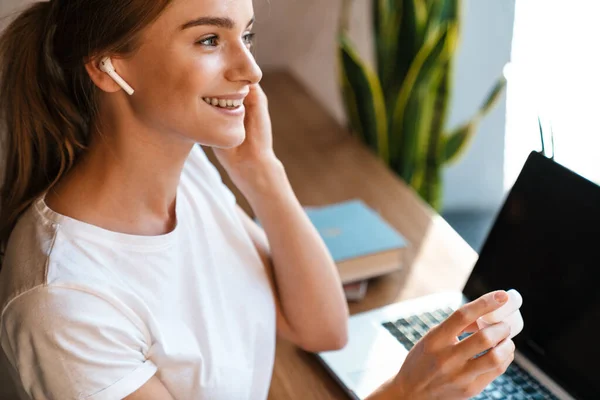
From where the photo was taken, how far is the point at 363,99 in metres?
1.82

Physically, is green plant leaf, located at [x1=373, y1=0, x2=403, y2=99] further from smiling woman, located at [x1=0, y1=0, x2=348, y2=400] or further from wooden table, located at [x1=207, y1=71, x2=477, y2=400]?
smiling woman, located at [x1=0, y1=0, x2=348, y2=400]

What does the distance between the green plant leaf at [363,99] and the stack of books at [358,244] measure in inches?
19.6

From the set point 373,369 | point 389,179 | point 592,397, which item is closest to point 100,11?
point 373,369

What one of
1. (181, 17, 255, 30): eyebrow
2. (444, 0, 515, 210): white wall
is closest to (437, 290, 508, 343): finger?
(181, 17, 255, 30): eyebrow

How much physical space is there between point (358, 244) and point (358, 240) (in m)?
0.01

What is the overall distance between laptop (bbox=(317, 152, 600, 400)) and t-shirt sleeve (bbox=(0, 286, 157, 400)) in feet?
1.13

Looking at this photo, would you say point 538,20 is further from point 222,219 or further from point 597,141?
point 222,219

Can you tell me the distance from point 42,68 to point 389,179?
2.84 feet

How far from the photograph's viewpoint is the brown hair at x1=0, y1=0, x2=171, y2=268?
Result: 0.88 metres

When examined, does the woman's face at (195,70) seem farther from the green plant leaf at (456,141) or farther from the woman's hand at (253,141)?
the green plant leaf at (456,141)

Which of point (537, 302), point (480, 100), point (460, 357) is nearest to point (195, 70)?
point (460, 357)

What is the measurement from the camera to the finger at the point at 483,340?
30.0 inches

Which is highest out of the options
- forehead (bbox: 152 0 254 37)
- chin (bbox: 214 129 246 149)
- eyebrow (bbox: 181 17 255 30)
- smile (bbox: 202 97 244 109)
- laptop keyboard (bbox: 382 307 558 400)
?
forehead (bbox: 152 0 254 37)

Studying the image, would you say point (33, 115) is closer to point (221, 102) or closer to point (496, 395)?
point (221, 102)
